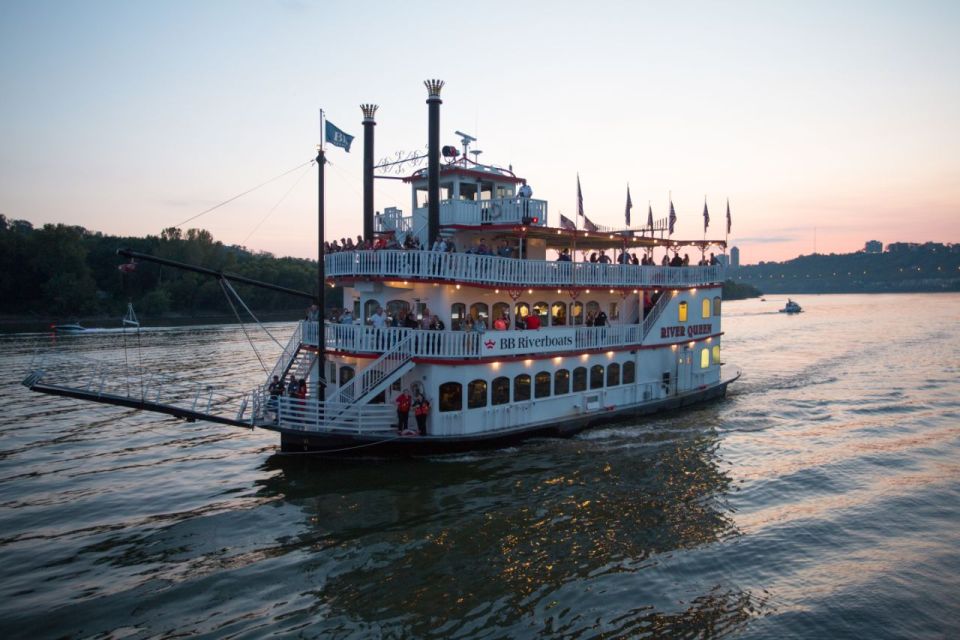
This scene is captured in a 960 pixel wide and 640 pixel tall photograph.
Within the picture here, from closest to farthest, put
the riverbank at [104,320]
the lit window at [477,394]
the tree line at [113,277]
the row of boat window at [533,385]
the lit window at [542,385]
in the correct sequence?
1. the row of boat window at [533,385]
2. the lit window at [477,394]
3. the lit window at [542,385]
4. the riverbank at [104,320]
5. the tree line at [113,277]

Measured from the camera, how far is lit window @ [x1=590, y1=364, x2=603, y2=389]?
76.0 ft

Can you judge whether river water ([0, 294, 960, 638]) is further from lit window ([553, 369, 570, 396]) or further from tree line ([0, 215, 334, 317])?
tree line ([0, 215, 334, 317])

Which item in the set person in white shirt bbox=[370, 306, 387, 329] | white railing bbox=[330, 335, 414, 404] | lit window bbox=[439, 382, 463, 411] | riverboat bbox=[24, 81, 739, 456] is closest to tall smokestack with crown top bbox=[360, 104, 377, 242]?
riverboat bbox=[24, 81, 739, 456]

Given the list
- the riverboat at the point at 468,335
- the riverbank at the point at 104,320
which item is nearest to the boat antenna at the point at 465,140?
the riverboat at the point at 468,335

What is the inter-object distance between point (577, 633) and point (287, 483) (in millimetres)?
10023

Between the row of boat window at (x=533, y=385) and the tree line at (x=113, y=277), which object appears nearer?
the row of boat window at (x=533, y=385)

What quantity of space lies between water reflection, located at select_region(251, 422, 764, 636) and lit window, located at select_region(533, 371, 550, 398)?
166 centimetres

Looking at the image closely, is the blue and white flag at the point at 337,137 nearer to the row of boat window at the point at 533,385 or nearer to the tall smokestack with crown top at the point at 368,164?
the tall smokestack with crown top at the point at 368,164

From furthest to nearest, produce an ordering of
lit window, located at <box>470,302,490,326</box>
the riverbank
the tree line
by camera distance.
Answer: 1. the tree line
2. the riverbank
3. lit window, located at <box>470,302,490,326</box>

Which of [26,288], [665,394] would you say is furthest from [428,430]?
[26,288]

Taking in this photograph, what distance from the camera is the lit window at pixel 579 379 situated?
73.7ft

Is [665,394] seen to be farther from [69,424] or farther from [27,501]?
[69,424]

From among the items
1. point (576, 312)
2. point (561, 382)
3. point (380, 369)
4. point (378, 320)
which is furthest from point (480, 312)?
point (576, 312)

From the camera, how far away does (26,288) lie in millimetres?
74875
